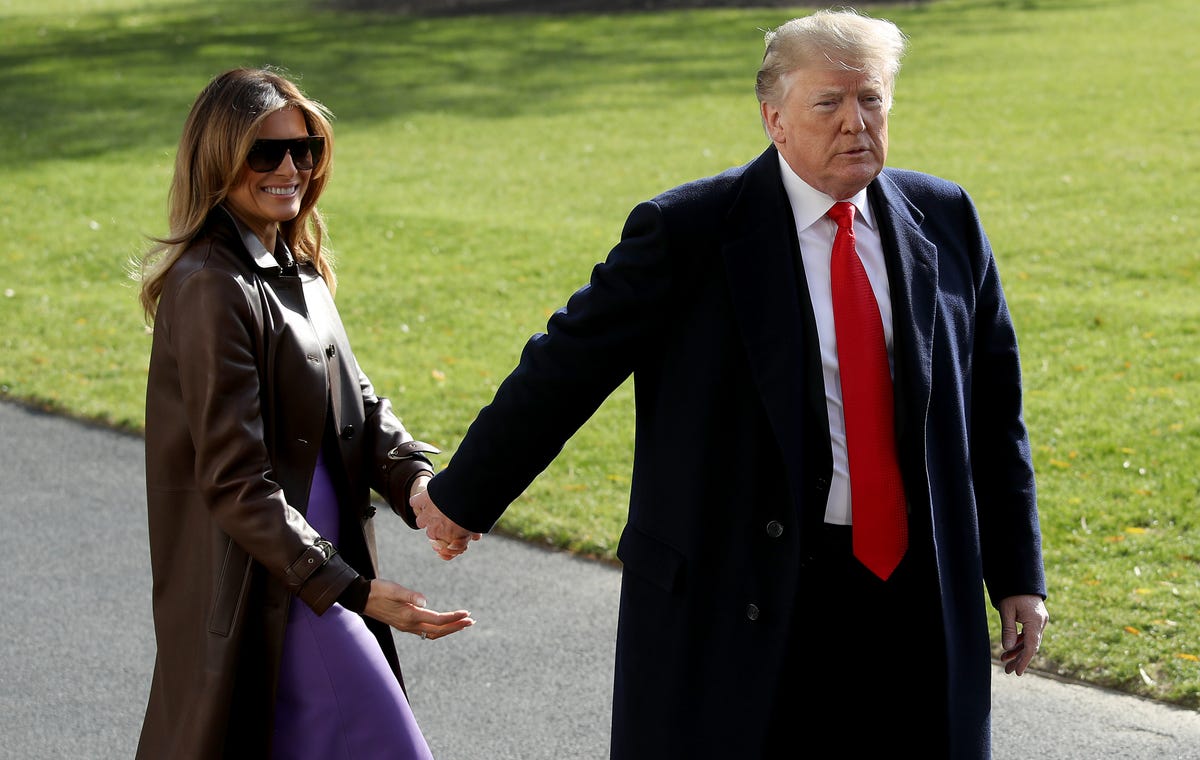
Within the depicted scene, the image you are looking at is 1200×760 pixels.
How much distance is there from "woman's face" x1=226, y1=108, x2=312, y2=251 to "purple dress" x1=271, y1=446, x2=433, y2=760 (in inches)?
37.4

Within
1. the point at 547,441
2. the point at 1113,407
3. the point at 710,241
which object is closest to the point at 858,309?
the point at 710,241

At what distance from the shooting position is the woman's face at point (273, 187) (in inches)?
140

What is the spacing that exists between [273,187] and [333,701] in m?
1.25

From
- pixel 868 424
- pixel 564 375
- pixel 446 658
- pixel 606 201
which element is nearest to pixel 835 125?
pixel 868 424

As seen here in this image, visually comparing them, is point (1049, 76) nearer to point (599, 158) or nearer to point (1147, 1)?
point (599, 158)

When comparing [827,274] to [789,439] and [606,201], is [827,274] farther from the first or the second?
[606,201]

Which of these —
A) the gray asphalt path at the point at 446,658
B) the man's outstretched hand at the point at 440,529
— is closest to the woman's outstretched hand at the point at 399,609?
the man's outstretched hand at the point at 440,529

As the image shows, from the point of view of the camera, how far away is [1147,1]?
91.0 ft

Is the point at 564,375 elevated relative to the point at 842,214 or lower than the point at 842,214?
lower

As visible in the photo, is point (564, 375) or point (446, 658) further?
point (446, 658)

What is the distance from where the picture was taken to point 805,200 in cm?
319

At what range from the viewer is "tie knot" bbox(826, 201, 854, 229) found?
10.4 feet

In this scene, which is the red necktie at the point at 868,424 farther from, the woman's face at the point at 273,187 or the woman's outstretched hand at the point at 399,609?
the woman's face at the point at 273,187

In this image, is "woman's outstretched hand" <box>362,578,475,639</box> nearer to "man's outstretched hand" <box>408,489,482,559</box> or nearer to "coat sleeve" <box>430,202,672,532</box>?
"man's outstretched hand" <box>408,489,482,559</box>
